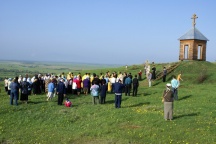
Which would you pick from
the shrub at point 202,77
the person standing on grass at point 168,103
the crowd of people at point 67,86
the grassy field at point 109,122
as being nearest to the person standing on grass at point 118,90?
the crowd of people at point 67,86

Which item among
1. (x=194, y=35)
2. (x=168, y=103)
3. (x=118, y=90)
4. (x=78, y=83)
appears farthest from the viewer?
(x=194, y=35)

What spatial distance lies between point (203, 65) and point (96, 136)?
113ft

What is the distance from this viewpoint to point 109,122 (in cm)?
1942

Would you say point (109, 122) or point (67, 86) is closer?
point (109, 122)

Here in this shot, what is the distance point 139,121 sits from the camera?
19297mm

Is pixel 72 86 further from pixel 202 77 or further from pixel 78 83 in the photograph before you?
pixel 202 77

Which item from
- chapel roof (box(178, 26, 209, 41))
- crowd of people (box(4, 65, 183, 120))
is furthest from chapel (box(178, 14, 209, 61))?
crowd of people (box(4, 65, 183, 120))

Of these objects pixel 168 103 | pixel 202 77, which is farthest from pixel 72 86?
pixel 202 77

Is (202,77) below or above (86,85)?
above

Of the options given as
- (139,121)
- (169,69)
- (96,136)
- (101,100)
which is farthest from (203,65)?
(96,136)

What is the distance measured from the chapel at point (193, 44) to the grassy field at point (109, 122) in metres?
21.0

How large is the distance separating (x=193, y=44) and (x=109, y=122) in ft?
105

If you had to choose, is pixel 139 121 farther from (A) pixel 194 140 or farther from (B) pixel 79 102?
(B) pixel 79 102

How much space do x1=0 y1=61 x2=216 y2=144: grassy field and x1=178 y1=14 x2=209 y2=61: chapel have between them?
68.9 ft
